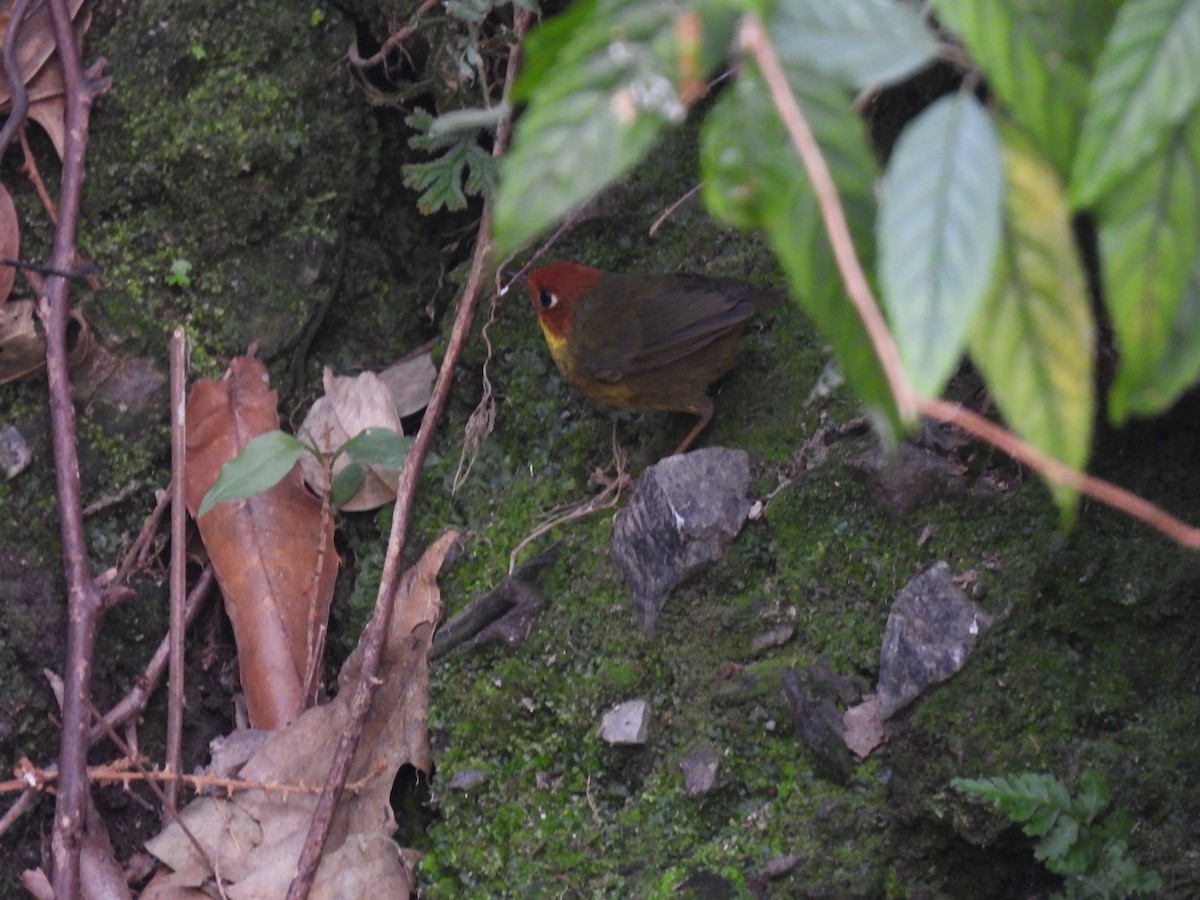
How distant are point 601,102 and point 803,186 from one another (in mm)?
153

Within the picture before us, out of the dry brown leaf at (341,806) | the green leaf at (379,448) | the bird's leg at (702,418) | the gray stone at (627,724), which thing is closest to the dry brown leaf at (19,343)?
the green leaf at (379,448)

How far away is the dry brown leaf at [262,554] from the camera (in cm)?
326

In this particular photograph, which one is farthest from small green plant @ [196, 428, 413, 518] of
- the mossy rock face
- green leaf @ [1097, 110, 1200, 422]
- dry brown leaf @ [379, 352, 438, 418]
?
green leaf @ [1097, 110, 1200, 422]

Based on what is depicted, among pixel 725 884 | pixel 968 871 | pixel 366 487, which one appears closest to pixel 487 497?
pixel 366 487

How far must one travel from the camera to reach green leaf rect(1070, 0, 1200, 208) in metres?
0.84

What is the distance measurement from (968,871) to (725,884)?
0.46m

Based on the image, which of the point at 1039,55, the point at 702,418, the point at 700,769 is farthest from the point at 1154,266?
the point at 702,418

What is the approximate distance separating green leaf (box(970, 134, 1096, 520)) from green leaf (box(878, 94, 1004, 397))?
4 centimetres

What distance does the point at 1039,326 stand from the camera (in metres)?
0.86

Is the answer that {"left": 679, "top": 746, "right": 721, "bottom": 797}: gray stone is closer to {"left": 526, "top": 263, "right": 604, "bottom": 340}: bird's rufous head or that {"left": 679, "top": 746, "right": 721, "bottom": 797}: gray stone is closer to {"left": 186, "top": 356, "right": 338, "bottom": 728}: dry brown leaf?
{"left": 186, "top": 356, "right": 338, "bottom": 728}: dry brown leaf

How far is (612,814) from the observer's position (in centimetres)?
265

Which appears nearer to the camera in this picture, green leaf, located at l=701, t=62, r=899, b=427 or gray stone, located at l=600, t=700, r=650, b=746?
green leaf, located at l=701, t=62, r=899, b=427

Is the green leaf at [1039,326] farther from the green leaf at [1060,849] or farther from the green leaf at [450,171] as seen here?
the green leaf at [450,171]

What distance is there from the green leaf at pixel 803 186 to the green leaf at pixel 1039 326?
0.27 feet
